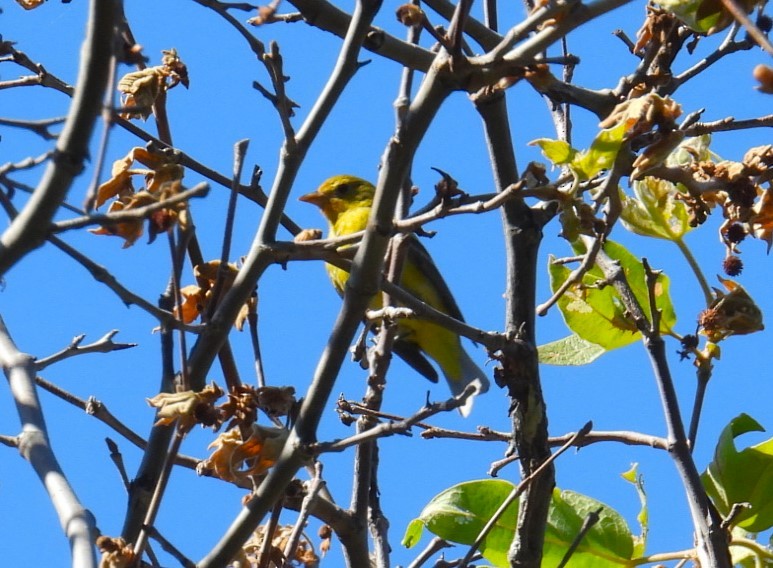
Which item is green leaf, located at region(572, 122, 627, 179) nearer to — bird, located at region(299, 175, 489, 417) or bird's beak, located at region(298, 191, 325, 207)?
bird, located at region(299, 175, 489, 417)

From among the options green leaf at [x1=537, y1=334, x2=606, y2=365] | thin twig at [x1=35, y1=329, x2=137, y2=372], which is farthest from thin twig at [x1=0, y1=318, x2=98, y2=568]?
green leaf at [x1=537, y1=334, x2=606, y2=365]

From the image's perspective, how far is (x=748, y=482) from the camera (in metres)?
2.78

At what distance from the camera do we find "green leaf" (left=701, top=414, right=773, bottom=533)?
278cm

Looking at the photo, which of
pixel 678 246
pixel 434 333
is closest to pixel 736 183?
pixel 678 246

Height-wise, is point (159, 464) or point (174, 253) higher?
point (174, 253)

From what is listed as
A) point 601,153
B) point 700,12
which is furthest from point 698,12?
point 601,153

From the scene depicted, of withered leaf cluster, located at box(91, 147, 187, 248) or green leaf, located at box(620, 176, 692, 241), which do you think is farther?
green leaf, located at box(620, 176, 692, 241)

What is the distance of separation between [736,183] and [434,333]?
346 centimetres

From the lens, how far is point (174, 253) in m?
2.01

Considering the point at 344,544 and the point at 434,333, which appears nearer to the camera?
the point at 344,544

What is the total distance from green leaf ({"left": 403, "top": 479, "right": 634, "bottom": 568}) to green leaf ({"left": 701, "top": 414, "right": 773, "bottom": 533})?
27 cm

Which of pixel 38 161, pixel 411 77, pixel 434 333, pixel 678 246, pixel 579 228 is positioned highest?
pixel 434 333

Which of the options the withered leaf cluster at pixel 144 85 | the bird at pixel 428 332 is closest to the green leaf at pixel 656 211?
the withered leaf cluster at pixel 144 85

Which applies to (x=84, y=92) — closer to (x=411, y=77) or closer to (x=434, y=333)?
(x=411, y=77)
